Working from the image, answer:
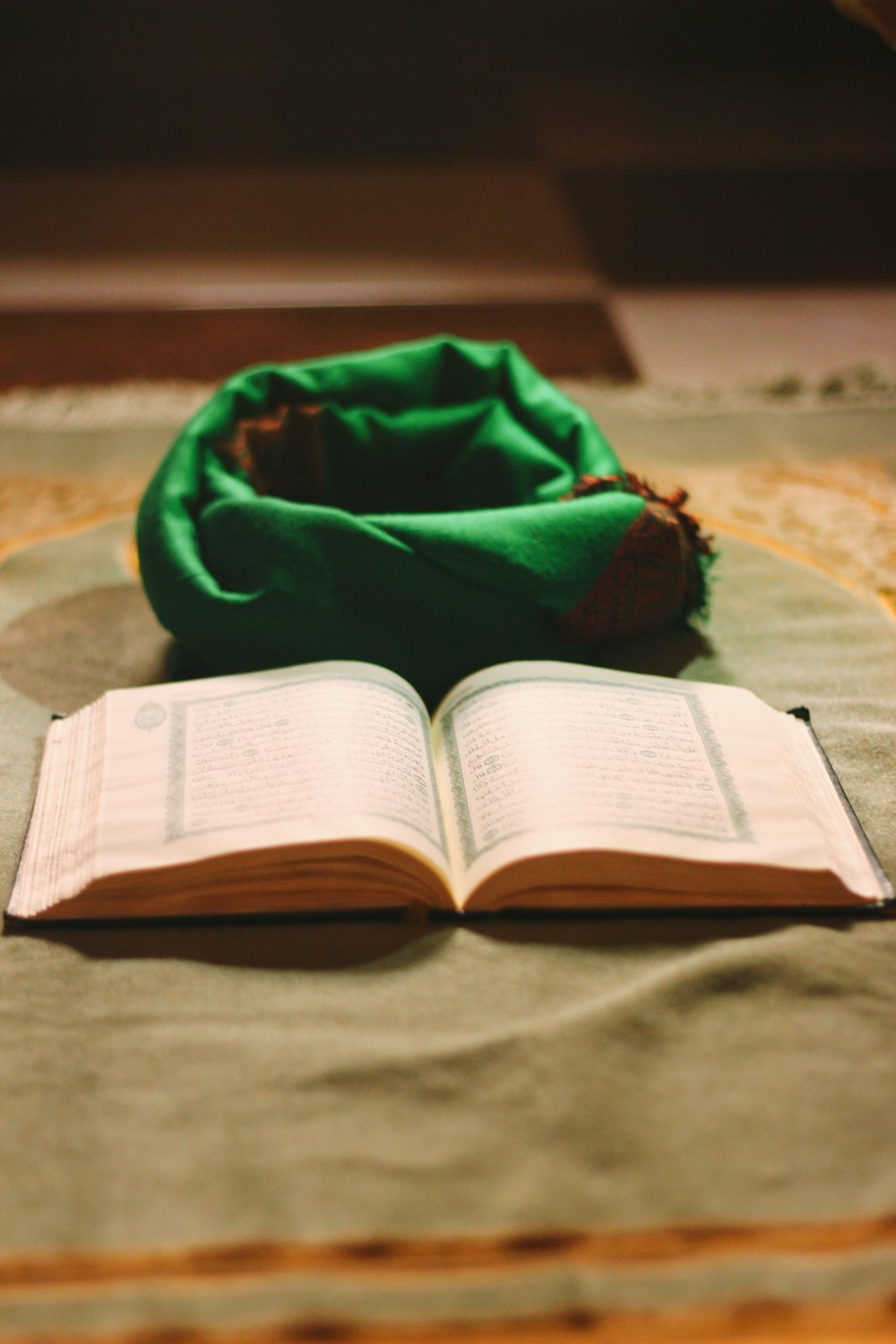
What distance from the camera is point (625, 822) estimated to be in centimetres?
63

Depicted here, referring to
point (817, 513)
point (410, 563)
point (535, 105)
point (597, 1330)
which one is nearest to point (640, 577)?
point (410, 563)

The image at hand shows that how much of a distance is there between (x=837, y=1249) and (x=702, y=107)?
2781mm

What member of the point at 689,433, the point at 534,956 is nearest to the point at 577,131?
the point at 689,433

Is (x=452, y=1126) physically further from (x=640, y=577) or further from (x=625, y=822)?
(x=640, y=577)

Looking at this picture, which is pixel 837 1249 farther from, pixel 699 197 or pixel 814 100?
pixel 814 100

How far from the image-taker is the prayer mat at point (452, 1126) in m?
0.47

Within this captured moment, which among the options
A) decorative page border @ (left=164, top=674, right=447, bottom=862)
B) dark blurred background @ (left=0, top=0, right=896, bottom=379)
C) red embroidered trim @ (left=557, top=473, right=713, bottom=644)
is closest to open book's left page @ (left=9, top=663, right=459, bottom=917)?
decorative page border @ (left=164, top=674, right=447, bottom=862)

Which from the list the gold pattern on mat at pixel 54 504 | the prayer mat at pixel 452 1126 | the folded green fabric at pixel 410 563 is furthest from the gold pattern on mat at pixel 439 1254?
the gold pattern on mat at pixel 54 504

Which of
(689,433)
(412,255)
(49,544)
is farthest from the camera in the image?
(412,255)

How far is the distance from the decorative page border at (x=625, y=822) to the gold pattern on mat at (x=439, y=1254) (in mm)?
208

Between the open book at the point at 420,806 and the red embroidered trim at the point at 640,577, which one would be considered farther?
the red embroidered trim at the point at 640,577

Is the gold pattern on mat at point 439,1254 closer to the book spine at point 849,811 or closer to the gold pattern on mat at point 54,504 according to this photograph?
the book spine at point 849,811

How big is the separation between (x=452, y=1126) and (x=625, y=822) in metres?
0.20

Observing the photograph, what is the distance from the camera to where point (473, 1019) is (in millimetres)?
582
